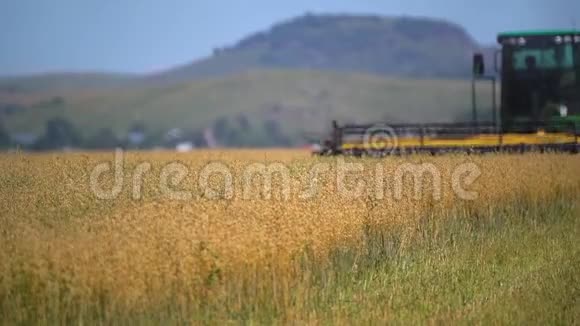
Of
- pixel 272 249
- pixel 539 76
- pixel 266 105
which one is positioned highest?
pixel 266 105

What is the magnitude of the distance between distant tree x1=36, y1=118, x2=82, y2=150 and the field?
385 ft

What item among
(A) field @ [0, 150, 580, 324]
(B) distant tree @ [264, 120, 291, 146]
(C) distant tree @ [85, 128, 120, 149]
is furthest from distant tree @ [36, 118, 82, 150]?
(A) field @ [0, 150, 580, 324]

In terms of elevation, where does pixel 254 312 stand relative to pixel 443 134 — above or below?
below

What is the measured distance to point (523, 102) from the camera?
954 inches

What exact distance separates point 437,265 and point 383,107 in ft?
559

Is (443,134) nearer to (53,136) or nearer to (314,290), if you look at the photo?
(314,290)

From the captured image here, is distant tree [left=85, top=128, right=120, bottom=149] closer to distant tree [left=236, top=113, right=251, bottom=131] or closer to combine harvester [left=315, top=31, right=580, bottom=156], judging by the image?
distant tree [left=236, top=113, right=251, bottom=131]

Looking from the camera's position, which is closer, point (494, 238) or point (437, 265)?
point (437, 265)

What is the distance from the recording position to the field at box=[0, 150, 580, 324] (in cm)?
813

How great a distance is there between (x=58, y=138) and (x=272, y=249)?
12685cm

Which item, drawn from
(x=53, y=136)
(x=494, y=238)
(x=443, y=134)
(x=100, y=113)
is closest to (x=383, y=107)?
(x=100, y=113)

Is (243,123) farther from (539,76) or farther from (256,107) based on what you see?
(539,76)

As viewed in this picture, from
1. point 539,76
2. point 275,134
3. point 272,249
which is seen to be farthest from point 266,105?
point 272,249

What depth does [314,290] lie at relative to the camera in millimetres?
9500
